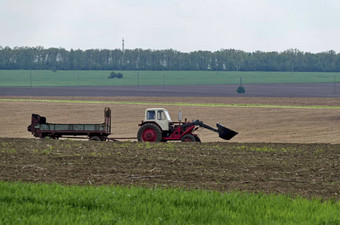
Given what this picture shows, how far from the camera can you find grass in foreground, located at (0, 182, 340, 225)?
12.3 meters

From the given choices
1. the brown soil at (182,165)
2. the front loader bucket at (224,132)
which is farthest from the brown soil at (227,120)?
the brown soil at (182,165)

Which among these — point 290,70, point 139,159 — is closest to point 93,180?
point 139,159

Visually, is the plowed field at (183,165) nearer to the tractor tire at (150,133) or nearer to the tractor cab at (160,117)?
the tractor tire at (150,133)

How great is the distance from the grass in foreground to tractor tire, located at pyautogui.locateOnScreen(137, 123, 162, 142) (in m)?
15.4

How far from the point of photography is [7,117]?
54.6m

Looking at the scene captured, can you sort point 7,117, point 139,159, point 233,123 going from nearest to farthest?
point 139,159 → point 233,123 → point 7,117

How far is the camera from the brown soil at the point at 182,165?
17.7 metres

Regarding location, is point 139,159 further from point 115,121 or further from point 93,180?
point 115,121

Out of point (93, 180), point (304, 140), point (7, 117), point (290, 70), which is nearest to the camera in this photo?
point (93, 180)

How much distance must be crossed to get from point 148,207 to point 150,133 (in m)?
18.0

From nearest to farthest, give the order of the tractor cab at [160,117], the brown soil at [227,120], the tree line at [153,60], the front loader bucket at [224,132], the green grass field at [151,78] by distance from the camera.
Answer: the tractor cab at [160,117], the front loader bucket at [224,132], the brown soil at [227,120], the green grass field at [151,78], the tree line at [153,60]

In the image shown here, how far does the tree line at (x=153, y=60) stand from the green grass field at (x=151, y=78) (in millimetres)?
16226

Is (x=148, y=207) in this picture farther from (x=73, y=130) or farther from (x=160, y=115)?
(x=73, y=130)

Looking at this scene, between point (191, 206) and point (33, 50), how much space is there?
620 feet
